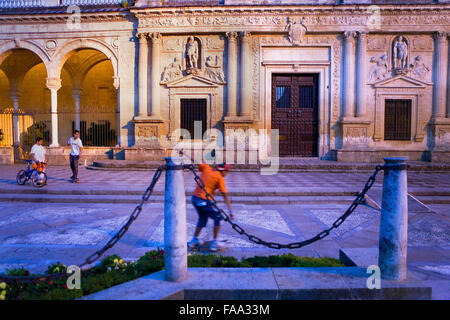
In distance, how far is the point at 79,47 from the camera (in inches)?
679

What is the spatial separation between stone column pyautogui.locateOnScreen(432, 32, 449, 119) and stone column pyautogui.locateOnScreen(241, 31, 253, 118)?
29.3 feet

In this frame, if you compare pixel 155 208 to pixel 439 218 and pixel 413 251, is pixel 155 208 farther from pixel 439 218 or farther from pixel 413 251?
pixel 439 218

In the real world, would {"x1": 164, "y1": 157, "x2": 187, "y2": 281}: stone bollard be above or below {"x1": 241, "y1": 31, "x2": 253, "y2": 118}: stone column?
below

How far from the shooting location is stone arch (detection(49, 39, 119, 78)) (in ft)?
55.6

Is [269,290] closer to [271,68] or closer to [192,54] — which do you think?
[271,68]

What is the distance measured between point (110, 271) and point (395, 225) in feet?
9.67

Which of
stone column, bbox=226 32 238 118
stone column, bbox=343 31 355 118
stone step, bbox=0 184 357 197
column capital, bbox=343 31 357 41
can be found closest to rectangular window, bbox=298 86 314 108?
stone column, bbox=343 31 355 118

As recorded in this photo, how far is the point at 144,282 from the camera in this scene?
311 centimetres

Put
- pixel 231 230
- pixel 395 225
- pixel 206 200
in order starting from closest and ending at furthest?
pixel 395 225
pixel 206 200
pixel 231 230

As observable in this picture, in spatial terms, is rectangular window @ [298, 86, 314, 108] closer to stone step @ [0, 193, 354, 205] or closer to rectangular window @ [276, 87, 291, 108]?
rectangular window @ [276, 87, 291, 108]

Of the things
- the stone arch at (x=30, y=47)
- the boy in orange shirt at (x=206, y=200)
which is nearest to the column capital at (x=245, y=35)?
the stone arch at (x=30, y=47)

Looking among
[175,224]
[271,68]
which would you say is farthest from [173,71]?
[175,224]
